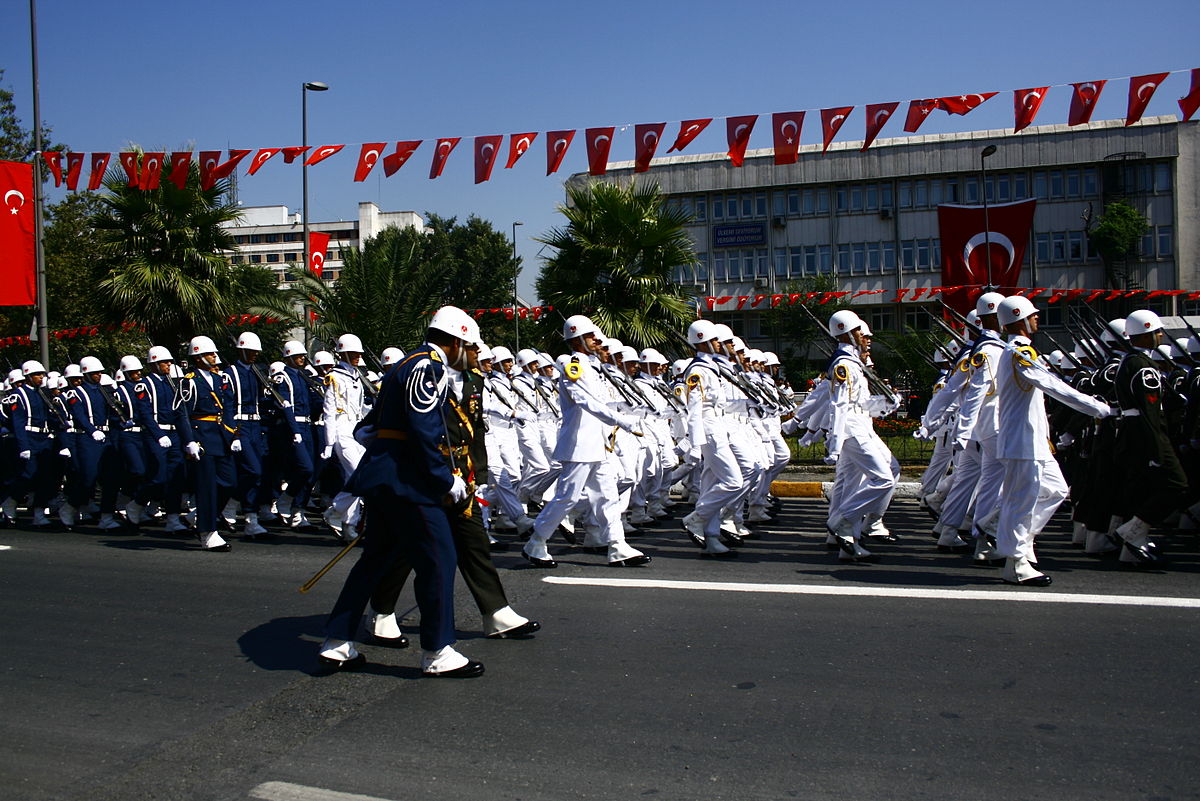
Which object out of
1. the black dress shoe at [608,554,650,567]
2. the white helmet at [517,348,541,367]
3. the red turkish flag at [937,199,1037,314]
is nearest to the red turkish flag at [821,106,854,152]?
the white helmet at [517,348,541,367]

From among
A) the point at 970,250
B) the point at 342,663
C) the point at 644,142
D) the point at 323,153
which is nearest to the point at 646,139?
the point at 644,142

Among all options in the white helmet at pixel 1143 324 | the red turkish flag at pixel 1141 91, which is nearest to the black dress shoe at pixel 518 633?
the white helmet at pixel 1143 324

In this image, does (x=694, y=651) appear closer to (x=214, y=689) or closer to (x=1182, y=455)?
(x=214, y=689)

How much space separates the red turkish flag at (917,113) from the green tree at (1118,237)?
1636 inches

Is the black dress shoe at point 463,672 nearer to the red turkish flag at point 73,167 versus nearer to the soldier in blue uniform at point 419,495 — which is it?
the soldier in blue uniform at point 419,495

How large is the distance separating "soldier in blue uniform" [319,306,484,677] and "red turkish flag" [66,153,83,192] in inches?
584

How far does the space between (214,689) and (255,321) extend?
19.7m

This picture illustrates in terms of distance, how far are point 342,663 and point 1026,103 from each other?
12166 millimetres

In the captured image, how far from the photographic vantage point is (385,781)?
417cm

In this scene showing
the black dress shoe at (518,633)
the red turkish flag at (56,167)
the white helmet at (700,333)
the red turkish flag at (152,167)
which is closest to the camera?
the black dress shoe at (518,633)

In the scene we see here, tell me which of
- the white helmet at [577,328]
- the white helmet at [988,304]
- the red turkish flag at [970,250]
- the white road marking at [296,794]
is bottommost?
the white road marking at [296,794]

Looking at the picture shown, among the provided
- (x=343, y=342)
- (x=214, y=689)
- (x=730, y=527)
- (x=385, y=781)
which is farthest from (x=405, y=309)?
(x=385, y=781)

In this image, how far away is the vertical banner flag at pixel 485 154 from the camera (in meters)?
16.0

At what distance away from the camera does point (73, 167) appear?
1778 centimetres
